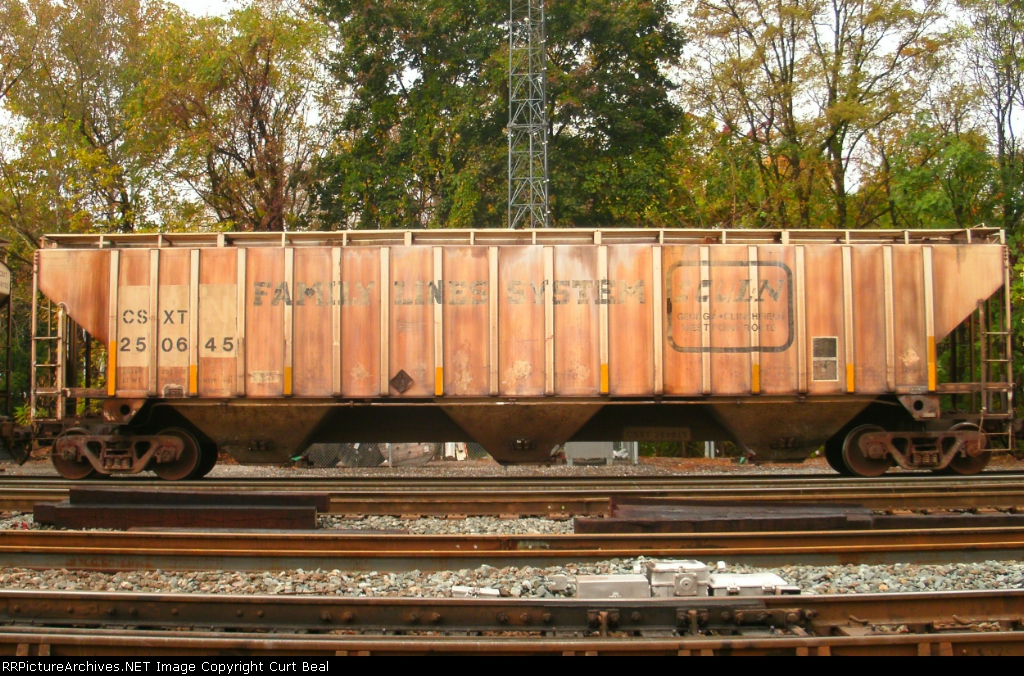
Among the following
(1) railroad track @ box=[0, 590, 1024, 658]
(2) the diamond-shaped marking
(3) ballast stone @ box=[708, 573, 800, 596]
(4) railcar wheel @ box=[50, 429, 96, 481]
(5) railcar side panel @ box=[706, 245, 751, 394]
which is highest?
(5) railcar side panel @ box=[706, 245, 751, 394]

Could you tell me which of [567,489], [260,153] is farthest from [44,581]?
[260,153]

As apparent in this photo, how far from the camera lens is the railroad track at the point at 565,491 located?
29.4ft

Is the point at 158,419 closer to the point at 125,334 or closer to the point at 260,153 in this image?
the point at 125,334

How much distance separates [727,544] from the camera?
6809mm

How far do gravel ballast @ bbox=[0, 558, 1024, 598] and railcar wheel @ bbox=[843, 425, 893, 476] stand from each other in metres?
4.49

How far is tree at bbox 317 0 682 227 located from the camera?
23906 mm

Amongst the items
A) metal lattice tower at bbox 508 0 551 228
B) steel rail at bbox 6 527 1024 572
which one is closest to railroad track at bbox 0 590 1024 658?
steel rail at bbox 6 527 1024 572

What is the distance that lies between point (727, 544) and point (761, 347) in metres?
4.49

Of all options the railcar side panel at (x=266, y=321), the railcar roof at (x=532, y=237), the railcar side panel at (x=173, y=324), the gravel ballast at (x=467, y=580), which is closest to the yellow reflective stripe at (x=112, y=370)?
the railcar side panel at (x=173, y=324)

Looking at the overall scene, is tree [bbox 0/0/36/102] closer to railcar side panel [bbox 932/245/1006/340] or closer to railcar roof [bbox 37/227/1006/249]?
railcar roof [bbox 37/227/1006/249]

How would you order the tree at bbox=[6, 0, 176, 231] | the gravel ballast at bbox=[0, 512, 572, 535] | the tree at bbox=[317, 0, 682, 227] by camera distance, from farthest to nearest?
the tree at bbox=[317, 0, 682, 227] < the tree at bbox=[6, 0, 176, 231] < the gravel ballast at bbox=[0, 512, 572, 535]

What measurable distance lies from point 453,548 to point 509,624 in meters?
2.07

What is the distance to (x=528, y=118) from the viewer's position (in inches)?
899

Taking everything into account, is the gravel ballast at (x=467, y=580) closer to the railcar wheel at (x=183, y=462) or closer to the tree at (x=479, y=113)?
the railcar wheel at (x=183, y=462)
